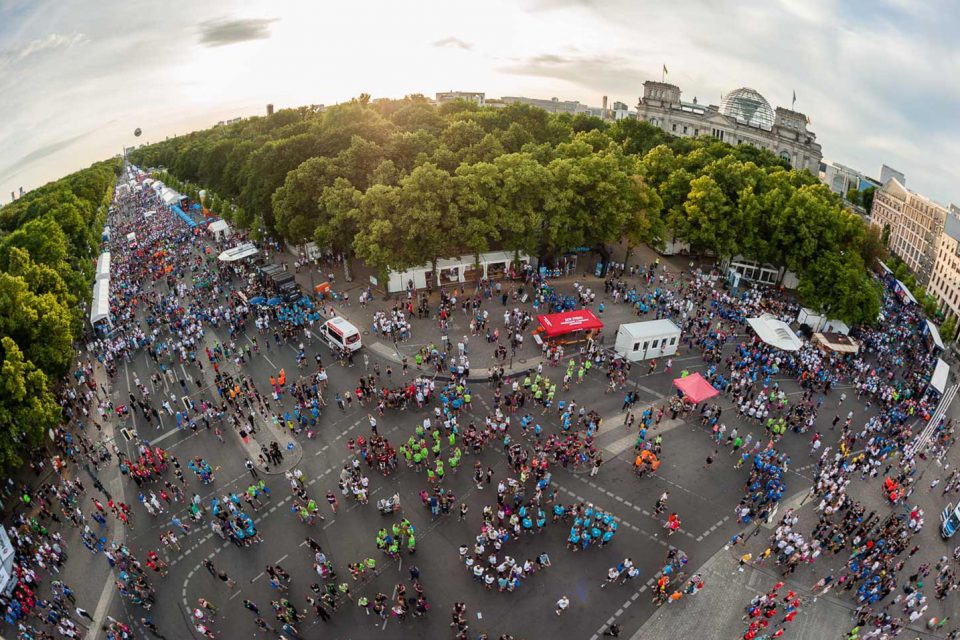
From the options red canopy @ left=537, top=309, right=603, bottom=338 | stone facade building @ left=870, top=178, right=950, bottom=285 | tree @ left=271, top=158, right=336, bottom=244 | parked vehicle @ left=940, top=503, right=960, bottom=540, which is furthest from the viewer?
stone facade building @ left=870, top=178, right=950, bottom=285

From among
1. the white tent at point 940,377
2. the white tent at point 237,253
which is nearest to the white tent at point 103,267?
the white tent at point 237,253

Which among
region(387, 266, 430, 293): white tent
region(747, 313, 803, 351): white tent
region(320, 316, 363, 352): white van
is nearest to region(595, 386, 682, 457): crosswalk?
region(747, 313, 803, 351): white tent

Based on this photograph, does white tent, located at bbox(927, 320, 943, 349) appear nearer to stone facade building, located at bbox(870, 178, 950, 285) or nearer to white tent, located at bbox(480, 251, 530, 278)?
stone facade building, located at bbox(870, 178, 950, 285)

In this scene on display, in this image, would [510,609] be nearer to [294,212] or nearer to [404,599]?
[404,599]

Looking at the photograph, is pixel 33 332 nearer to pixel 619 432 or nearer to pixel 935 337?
pixel 619 432

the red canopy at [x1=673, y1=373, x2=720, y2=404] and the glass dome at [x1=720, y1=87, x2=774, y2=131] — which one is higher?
the glass dome at [x1=720, y1=87, x2=774, y2=131]

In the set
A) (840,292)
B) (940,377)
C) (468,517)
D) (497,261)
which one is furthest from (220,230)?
(940,377)
